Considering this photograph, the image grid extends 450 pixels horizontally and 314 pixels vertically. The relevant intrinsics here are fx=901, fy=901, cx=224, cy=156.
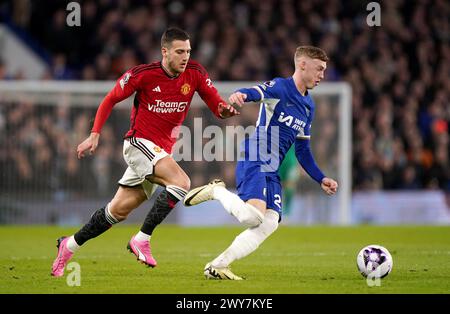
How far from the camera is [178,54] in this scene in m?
8.55

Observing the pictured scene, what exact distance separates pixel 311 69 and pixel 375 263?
183 centimetres

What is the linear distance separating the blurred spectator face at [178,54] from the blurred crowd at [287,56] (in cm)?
906

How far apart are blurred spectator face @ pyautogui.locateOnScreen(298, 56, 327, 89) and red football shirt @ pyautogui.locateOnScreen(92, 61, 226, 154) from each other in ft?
2.96

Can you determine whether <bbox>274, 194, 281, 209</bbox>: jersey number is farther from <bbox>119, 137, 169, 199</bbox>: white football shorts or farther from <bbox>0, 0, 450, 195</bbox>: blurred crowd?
<bbox>0, 0, 450, 195</bbox>: blurred crowd

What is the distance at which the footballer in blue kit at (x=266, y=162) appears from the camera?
773 centimetres

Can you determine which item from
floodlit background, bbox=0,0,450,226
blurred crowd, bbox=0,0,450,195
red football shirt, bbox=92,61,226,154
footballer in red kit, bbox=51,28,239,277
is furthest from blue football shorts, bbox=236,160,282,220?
blurred crowd, bbox=0,0,450,195

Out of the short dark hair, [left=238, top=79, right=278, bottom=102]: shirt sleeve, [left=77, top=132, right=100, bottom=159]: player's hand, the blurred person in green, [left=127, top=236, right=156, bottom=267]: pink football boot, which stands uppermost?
the blurred person in green

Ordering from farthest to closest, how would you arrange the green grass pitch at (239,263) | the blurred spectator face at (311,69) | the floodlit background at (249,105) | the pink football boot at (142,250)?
1. the floodlit background at (249,105)
2. the pink football boot at (142,250)
3. the blurred spectator face at (311,69)
4. the green grass pitch at (239,263)

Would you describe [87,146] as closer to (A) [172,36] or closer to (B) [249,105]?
(A) [172,36]

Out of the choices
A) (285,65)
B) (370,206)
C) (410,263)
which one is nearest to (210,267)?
(410,263)

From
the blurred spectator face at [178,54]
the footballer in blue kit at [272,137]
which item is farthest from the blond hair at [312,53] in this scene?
the blurred spectator face at [178,54]

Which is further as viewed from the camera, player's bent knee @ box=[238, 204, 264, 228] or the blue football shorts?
the blue football shorts

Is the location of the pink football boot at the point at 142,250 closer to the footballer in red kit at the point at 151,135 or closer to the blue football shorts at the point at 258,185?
the footballer in red kit at the point at 151,135

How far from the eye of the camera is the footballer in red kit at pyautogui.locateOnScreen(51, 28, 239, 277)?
8.49 m
